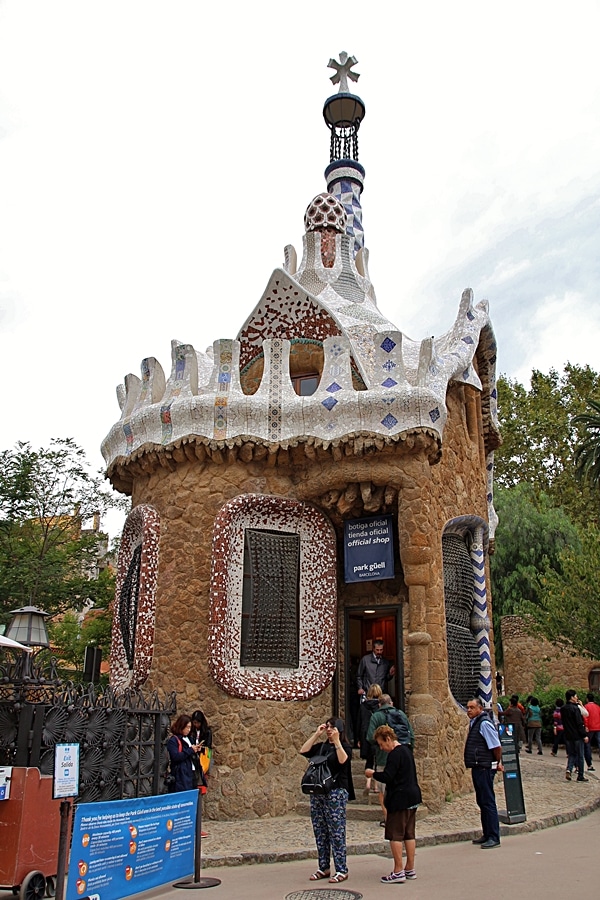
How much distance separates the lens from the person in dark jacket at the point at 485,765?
6188 mm

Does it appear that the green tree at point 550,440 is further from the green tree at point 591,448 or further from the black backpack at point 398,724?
the black backpack at point 398,724

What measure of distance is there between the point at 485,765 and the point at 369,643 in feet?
13.1

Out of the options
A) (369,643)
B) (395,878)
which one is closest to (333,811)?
(395,878)

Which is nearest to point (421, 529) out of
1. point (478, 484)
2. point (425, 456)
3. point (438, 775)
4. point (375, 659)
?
point (425, 456)

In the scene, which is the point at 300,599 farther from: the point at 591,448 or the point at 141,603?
the point at 591,448

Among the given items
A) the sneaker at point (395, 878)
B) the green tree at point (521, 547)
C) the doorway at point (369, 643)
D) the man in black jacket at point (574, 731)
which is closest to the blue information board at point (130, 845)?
the sneaker at point (395, 878)

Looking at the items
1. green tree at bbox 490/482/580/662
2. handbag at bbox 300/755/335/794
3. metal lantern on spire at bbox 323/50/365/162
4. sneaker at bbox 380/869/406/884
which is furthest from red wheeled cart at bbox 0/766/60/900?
green tree at bbox 490/482/580/662

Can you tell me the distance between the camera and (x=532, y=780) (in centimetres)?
1041

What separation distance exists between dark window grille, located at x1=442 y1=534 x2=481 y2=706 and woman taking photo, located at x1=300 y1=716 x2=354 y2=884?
13.6ft

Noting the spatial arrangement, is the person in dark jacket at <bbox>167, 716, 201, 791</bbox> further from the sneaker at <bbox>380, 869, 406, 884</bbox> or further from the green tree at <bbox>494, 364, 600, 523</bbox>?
the green tree at <bbox>494, 364, 600, 523</bbox>

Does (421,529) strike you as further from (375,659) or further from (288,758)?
(288,758)

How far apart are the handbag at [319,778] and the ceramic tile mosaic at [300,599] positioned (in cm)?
296

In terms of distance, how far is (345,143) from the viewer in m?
15.1

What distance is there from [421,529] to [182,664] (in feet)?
10.0
